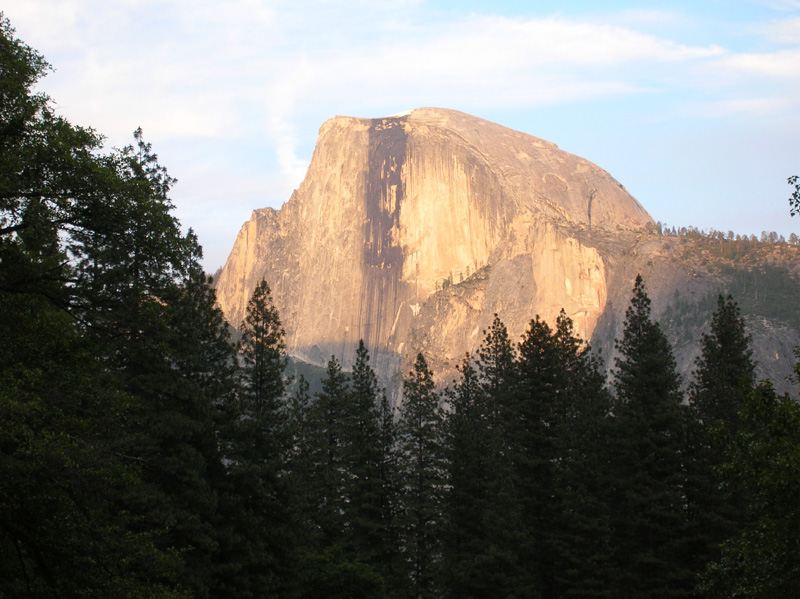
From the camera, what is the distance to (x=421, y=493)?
43.8 meters

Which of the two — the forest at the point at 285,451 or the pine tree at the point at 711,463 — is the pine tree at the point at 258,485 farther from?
the pine tree at the point at 711,463

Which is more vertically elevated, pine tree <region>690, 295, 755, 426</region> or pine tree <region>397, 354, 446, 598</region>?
pine tree <region>690, 295, 755, 426</region>

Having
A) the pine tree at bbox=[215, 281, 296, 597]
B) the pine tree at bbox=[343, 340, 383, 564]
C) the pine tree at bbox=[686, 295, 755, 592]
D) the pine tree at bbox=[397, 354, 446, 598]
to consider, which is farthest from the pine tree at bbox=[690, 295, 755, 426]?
the pine tree at bbox=[215, 281, 296, 597]

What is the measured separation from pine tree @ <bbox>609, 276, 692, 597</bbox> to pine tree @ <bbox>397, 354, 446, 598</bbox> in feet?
30.5

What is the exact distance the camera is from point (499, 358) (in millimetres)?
50406

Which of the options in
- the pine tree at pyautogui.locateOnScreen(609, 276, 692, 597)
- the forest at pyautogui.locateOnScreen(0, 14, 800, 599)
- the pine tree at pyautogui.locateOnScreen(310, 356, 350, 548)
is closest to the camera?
the forest at pyautogui.locateOnScreen(0, 14, 800, 599)

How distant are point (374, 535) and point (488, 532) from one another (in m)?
6.45

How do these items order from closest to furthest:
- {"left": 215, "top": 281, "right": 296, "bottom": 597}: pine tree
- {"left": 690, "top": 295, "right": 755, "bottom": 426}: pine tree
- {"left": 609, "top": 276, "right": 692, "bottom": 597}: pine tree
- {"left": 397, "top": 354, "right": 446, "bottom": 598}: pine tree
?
1. {"left": 215, "top": 281, "right": 296, "bottom": 597}: pine tree
2. {"left": 609, "top": 276, "right": 692, "bottom": 597}: pine tree
3. {"left": 690, "top": 295, "right": 755, "bottom": 426}: pine tree
4. {"left": 397, "top": 354, "right": 446, "bottom": 598}: pine tree

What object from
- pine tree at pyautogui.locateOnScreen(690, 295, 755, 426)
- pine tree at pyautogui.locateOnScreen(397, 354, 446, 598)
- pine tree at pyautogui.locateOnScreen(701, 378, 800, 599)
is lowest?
pine tree at pyautogui.locateOnScreen(397, 354, 446, 598)

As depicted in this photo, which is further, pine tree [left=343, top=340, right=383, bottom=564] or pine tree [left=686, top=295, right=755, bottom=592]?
pine tree [left=343, top=340, right=383, bottom=564]

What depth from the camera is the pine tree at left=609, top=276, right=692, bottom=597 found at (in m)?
35.2

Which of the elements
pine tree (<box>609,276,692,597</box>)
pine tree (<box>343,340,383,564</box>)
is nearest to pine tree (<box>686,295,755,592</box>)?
pine tree (<box>609,276,692,597</box>)

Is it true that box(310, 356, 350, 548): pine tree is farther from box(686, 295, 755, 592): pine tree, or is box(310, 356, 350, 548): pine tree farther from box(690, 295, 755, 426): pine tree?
box(690, 295, 755, 426): pine tree

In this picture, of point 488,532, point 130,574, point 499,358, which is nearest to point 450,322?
point 499,358
